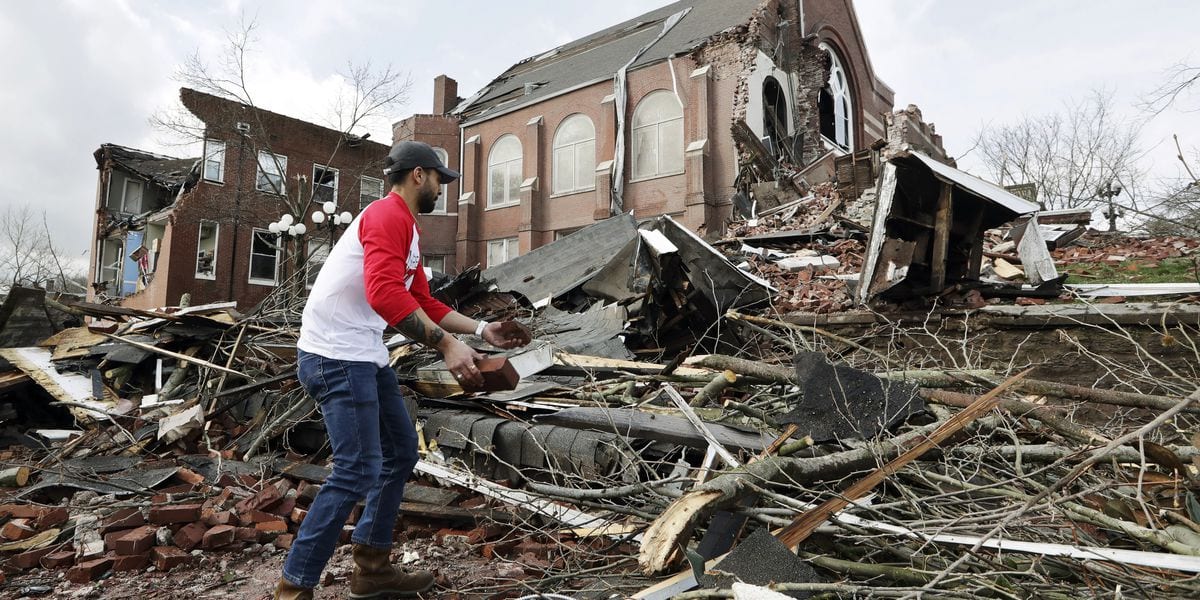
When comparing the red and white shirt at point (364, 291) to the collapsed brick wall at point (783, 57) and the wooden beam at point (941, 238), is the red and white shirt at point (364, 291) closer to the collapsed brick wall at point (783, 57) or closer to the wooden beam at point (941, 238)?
the wooden beam at point (941, 238)

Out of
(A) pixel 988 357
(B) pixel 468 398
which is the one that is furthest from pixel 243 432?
(A) pixel 988 357

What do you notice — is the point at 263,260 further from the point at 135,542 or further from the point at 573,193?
the point at 135,542

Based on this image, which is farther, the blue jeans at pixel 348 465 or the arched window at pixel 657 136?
the arched window at pixel 657 136

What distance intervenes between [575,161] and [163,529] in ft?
58.5

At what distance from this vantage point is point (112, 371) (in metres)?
6.23

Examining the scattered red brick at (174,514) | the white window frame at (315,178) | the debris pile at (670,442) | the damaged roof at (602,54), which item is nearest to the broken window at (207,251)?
the white window frame at (315,178)

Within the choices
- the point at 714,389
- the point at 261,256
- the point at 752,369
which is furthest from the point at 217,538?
the point at 261,256

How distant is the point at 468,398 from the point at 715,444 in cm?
222

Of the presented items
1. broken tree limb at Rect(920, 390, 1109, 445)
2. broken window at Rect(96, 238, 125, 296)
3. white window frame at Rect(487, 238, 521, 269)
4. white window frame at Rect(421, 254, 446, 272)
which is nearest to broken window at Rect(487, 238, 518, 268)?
white window frame at Rect(487, 238, 521, 269)

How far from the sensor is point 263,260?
71.9 feet

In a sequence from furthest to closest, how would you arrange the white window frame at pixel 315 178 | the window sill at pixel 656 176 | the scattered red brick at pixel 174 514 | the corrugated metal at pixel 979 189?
1. the white window frame at pixel 315 178
2. the window sill at pixel 656 176
3. the corrugated metal at pixel 979 189
4. the scattered red brick at pixel 174 514

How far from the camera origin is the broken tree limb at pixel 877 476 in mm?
2297

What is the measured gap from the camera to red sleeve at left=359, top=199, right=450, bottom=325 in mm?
2447

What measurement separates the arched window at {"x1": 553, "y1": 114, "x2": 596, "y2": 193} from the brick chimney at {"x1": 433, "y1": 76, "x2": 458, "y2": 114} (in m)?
7.48
